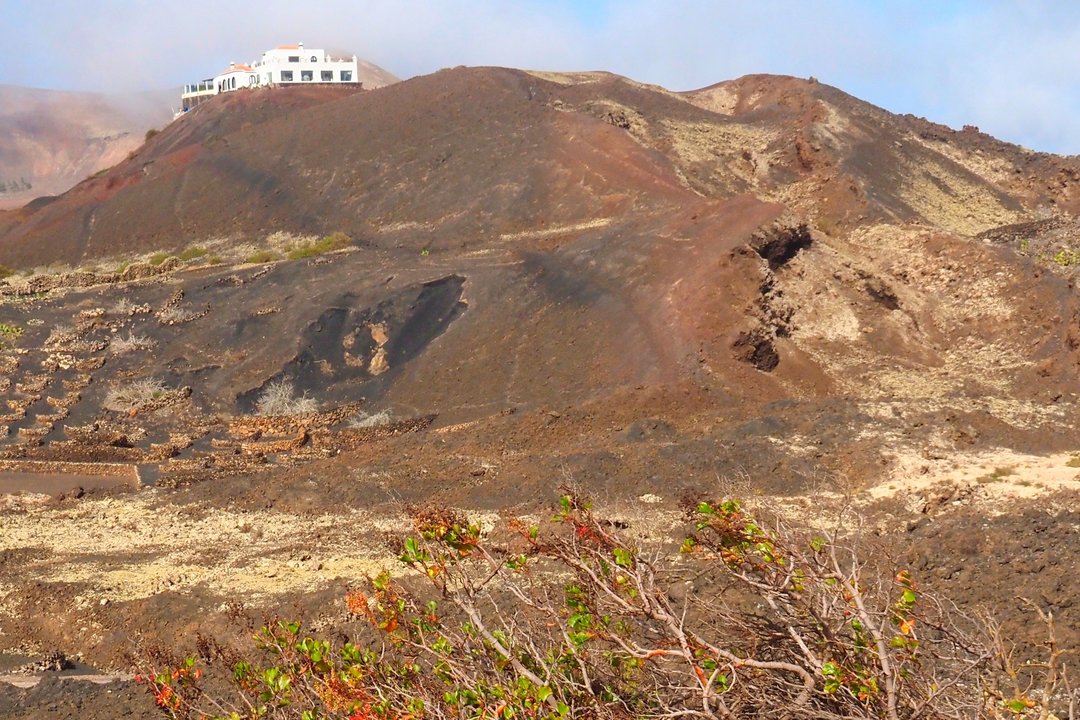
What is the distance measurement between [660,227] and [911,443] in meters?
11.2

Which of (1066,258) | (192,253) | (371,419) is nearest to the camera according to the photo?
(371,419)

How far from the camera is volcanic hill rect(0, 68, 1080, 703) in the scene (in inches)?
617

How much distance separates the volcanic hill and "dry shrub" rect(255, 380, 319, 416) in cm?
18

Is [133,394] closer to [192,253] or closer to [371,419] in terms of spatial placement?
[371,419]

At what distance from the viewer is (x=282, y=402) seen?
24141mm

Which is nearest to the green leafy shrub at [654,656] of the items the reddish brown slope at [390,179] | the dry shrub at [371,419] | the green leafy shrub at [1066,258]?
the dry shrub at [371,419]

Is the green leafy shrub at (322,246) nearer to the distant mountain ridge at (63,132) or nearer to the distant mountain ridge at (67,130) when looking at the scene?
the distant mountain ridge at (67,130)

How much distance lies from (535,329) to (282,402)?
6010 millimetres

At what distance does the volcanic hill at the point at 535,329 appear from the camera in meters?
15.7

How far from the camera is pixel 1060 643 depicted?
8438 millimetres

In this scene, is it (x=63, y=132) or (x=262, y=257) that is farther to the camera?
(x=63, y=132)

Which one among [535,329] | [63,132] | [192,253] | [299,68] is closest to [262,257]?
[192,253]

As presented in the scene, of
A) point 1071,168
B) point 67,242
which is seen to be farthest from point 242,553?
point 1071,168

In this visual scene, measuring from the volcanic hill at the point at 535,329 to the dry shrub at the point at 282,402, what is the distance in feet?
0.57
